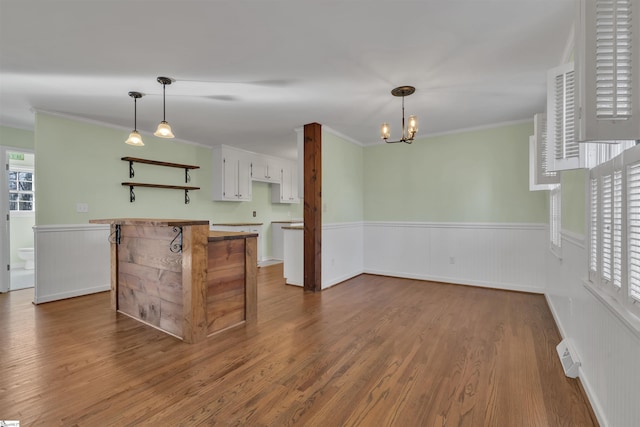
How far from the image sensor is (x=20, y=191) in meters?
5.64

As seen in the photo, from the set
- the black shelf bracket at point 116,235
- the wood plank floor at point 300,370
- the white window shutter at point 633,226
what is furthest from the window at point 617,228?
the black shelf bracket at point 116,235

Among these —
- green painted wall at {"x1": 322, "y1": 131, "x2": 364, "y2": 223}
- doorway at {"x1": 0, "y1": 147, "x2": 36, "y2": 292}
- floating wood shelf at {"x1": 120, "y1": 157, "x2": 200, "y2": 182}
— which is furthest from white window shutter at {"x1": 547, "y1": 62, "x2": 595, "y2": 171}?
doorway at {"x1": 0, "y1": 147, "x2": 36, "y2": 292}

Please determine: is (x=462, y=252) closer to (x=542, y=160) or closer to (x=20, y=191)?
(x=542, y=160)

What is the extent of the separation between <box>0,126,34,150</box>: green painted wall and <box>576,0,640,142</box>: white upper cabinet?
6304mm

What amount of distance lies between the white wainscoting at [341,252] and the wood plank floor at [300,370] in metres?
1.09

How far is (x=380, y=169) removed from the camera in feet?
17.4

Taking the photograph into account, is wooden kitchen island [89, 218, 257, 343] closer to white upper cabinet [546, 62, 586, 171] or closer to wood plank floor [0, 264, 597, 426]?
wood plank floor [0, 264, 597, 426]

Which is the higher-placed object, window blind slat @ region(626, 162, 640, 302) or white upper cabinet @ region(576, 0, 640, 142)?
white upper cabinet @ region(576, 0, 640, 142)

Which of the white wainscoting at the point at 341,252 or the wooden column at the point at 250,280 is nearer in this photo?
the wooden column at the point at 250,280

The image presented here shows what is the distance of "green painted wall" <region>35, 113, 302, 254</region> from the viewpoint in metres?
3.77

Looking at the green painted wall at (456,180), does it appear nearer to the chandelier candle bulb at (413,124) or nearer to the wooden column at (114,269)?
the chandelier candle bulb at (413,124)

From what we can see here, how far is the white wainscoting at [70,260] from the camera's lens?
146 inches

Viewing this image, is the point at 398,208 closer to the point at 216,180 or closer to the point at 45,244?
the point at 216,180

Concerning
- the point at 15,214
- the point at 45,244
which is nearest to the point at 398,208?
the point at 45,244
